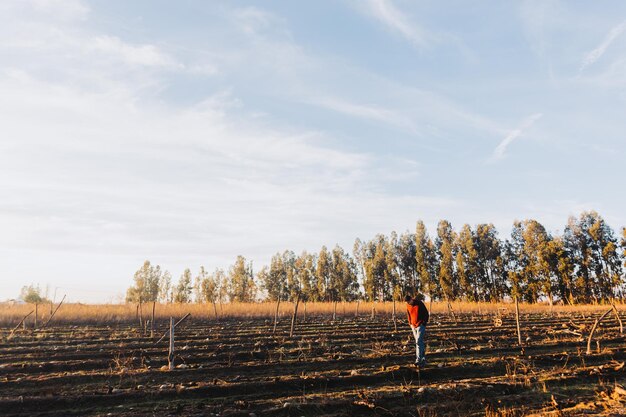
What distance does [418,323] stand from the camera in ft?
38.1

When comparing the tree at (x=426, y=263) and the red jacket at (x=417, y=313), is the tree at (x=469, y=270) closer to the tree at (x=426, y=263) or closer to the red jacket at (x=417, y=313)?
the tree at (x=426, y=263)

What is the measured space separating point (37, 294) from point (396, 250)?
5371cm

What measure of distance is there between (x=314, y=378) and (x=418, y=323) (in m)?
3.63

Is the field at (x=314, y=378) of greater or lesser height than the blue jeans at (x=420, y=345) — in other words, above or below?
below

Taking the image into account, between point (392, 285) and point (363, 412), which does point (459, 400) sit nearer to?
point (363, 412)

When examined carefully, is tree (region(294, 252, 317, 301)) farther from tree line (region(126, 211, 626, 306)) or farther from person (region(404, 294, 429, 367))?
person (region(404, 294, 429, 367))

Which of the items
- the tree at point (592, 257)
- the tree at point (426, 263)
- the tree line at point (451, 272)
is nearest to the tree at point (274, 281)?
the tree line at point (451, 272)

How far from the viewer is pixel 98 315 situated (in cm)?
2812

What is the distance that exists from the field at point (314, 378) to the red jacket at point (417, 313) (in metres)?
1.25

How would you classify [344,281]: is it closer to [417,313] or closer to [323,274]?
[323,274]

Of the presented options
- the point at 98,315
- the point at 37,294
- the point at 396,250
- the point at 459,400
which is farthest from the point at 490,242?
the point at 37,294

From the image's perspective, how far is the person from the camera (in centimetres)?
1126

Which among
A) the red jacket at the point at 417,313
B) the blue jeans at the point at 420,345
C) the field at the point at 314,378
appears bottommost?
the field at the point at 314,378

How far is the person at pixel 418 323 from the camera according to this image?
36.9ft
